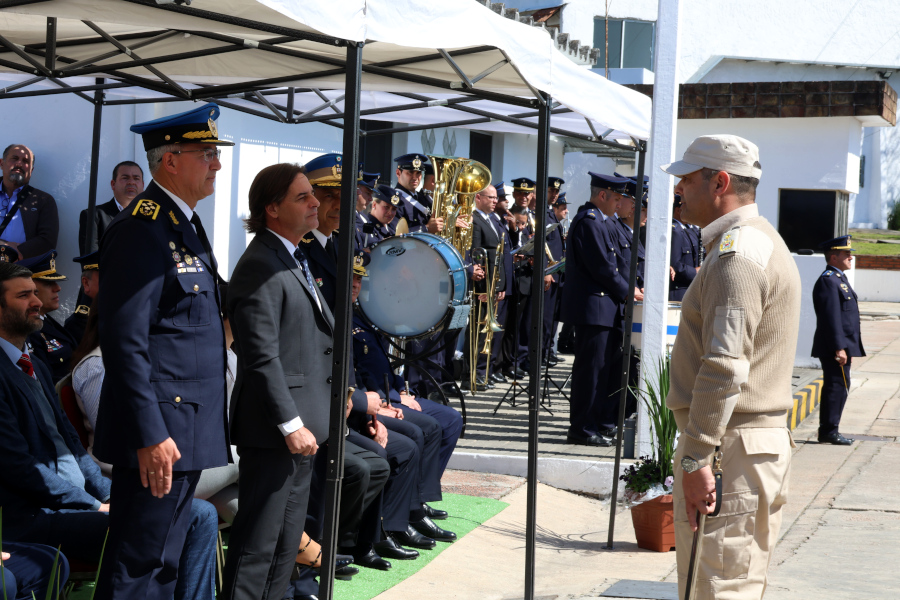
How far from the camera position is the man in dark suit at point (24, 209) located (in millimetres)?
7441

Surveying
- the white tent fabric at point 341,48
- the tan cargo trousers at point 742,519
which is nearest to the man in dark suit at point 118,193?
Answer: the white tent fabric at point 341,48

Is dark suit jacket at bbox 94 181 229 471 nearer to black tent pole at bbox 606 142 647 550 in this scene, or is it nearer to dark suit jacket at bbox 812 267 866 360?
black tent pole at bbox 606 142 647 550

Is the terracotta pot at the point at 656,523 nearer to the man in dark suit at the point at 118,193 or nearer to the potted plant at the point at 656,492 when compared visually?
the potted plant at the point at 656,492

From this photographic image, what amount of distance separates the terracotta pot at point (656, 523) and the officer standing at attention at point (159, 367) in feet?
11.0

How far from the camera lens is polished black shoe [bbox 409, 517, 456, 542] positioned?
18.9 feet

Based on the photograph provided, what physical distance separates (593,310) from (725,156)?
4949 millimetres

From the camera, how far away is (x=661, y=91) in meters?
7.03

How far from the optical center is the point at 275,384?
11.9ft

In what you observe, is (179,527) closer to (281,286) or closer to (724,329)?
(281,286)

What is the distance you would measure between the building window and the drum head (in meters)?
27.2

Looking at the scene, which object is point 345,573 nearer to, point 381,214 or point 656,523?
point 656,523

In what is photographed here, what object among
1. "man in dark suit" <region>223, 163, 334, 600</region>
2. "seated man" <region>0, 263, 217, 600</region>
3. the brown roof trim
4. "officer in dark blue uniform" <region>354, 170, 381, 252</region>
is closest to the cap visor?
"man in dark suit" <region>223, 163, 334, 600</region>

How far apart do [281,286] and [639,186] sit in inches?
123

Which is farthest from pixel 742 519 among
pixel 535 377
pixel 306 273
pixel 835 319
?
pixel 835 319
